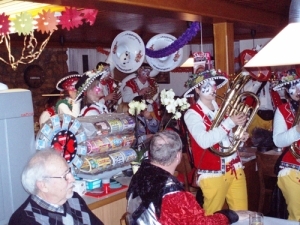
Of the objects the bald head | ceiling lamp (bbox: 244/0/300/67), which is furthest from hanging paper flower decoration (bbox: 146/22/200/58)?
ceiling lamp (bbox: 244/0/300/67)

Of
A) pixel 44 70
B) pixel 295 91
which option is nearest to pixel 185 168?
pixel 295 91

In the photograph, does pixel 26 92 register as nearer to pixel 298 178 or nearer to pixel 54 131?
pixel 54 131

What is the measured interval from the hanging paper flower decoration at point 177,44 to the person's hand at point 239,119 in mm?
1571

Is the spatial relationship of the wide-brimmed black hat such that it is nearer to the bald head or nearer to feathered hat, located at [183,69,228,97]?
feathered hat, located at [183,69,228,97]

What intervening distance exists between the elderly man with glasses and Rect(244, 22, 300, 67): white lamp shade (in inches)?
45.9

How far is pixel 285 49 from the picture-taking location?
1205mm

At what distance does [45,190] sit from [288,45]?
1318 mm

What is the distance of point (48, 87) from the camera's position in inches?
318

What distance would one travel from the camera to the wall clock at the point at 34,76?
763 cm

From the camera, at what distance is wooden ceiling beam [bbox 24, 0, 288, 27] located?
105 inches

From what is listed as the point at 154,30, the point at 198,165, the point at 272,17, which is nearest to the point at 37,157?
the point at 198,165

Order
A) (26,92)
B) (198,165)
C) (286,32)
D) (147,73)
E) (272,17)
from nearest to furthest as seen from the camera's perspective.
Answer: (286,32) < (26,92) < (198,165) < (272,17) < (147,73)

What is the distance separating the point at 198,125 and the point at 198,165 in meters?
0.34

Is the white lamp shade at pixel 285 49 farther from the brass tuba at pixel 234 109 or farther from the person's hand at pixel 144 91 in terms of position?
the person's hand at pixel 144 91
